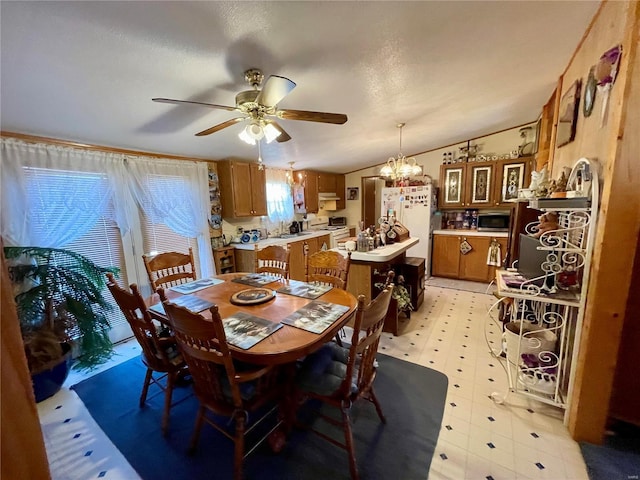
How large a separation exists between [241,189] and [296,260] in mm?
1434

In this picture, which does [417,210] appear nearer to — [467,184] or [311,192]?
[467,184]

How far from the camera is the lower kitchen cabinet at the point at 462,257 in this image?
4359mm

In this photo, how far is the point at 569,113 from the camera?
2211 millimetres

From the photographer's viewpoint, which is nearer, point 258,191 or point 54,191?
point 54,191

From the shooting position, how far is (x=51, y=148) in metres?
2.34

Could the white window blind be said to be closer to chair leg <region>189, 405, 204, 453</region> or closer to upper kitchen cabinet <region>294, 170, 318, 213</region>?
chair leg <region>189, 405, 204, 453</region>

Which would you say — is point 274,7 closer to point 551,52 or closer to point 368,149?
point 551,52

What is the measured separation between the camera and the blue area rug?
1.48 m

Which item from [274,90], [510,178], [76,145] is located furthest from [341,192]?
[274,90]

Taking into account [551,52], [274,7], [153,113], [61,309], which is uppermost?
[551,52]

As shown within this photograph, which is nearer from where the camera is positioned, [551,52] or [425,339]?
[551,52]

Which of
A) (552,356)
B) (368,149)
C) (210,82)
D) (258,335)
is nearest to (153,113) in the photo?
(210,82)

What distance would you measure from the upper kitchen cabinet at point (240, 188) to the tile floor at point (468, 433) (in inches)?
86.5

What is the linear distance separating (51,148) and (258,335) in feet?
8.52
